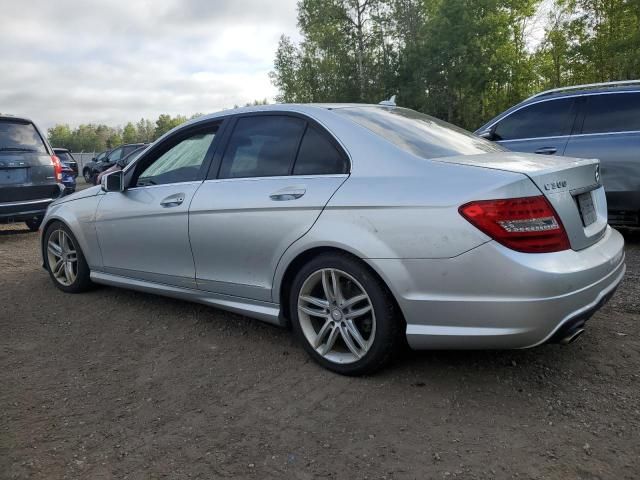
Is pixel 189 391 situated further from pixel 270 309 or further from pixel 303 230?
pixel 303 230

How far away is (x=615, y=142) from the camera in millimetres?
5707

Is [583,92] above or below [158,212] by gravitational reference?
above

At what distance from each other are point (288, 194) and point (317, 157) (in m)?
A: 0.28

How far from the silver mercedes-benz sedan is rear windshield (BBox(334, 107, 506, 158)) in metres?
0.02

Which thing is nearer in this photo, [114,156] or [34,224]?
[34,224]

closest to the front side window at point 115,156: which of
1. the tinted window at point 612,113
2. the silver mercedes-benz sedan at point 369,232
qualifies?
the silver mercedes-benz sedan at point 369,232

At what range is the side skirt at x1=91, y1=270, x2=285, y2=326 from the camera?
3.30m

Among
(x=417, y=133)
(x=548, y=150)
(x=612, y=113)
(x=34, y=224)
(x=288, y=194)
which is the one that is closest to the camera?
(x=288, y=194)

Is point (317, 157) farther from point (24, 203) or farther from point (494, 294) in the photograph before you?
point (24, 203)

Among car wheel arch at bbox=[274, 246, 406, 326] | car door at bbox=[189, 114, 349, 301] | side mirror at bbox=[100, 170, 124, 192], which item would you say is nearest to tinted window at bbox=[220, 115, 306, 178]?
car door at bbox=[189, 114, 349, 301]

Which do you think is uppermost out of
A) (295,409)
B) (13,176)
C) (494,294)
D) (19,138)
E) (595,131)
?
(19,138)

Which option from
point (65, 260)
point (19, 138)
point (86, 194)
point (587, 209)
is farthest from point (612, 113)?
point (19, 138)

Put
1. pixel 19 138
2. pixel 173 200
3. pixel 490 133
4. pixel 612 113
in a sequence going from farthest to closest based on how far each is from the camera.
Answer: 1. pixel 19 138
2. pixel 490 133
3. pixel 612 113
4. pixel 173 200

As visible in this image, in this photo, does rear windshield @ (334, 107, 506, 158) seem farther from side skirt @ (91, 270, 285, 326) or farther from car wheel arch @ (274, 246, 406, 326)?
side skirt @ (91, 270, 285, 326)
